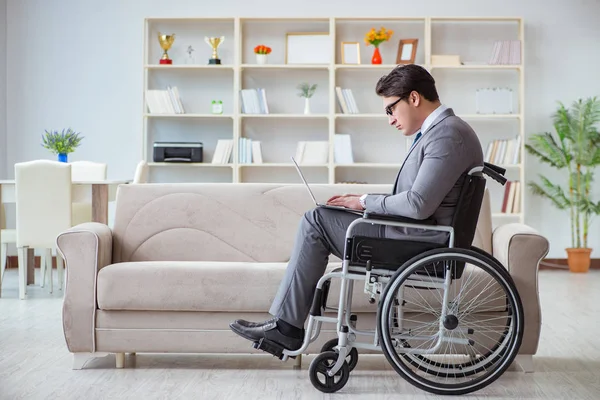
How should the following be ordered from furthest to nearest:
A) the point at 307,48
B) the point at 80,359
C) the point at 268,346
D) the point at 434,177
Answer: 1. the point at 307,48
2. the point at 80,359
3. the point at 268,346
4. the point at 434,177

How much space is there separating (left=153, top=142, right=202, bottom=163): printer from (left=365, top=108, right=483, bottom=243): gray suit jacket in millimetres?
4350

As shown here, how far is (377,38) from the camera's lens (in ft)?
22.7

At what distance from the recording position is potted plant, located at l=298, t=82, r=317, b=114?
7043mm

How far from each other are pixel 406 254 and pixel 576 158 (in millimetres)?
4661

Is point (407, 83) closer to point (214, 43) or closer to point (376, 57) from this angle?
point (376, 57)

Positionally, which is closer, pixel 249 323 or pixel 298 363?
pixel 249 323

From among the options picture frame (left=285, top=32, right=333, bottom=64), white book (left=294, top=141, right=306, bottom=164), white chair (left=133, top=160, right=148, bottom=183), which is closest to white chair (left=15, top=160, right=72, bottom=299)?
white chair (left=133, top=160, right=148, bottom=183)

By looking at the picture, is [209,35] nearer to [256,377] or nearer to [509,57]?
[509,57]

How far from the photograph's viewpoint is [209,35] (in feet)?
23.8

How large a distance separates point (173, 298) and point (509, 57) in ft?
15.5

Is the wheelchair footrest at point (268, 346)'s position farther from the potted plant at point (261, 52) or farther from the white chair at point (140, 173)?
the potted plant at point (261, 52)

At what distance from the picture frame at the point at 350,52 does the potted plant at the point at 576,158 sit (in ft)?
5.27

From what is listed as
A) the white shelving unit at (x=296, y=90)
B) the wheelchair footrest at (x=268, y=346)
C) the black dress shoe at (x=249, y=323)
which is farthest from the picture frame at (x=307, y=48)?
the wheelchair footrest at (x=268, y=346)

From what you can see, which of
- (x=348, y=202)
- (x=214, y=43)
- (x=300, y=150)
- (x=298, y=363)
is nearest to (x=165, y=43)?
(x=214, y=43)
